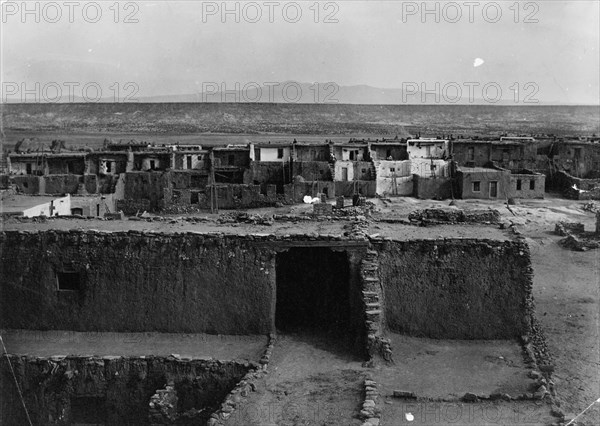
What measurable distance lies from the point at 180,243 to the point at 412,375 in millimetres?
6560

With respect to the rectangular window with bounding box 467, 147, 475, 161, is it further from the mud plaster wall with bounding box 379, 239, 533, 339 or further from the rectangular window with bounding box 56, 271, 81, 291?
the rectangular window with bounding box 56, 271, 81, 291

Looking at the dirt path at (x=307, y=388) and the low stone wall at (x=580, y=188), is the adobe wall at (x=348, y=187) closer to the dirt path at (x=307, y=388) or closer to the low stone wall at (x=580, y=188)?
the low stone wall at (x=580, y=188)

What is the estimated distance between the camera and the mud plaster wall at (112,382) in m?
14.8

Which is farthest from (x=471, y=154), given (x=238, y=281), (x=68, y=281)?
(x=68, y=281)

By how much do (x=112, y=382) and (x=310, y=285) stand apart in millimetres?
6123

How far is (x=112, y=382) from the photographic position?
1525 cm

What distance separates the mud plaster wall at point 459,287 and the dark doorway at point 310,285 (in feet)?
6.80

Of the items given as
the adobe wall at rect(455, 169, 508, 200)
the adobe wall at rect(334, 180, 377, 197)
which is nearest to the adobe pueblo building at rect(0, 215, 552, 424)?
the adobe wall at rect(334, 180, 377, 197)

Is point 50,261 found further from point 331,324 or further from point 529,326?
point 529,326

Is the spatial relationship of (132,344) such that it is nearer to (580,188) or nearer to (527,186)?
(527,186)

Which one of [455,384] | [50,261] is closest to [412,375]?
[455,384]

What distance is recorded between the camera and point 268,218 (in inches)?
736

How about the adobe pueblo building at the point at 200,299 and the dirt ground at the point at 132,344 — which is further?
the dirt ground at the point at 132,344

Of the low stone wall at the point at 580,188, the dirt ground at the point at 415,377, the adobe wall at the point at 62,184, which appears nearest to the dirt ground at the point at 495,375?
the dirt ground at the point at 415,377
